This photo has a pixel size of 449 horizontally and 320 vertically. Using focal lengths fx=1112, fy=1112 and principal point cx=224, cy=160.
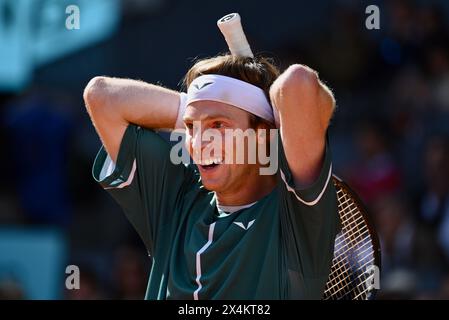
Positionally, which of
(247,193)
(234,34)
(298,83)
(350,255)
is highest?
(234,34)

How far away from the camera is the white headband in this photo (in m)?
3.63

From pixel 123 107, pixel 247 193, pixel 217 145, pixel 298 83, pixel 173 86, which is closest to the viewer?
pixel 298 83

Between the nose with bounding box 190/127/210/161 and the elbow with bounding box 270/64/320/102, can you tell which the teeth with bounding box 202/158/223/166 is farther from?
the elbow with bounding box 270/64/320/102

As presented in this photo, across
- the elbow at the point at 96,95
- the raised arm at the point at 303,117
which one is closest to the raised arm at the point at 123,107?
the elbow at the point at 96,95

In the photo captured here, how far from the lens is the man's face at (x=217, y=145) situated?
3.56m

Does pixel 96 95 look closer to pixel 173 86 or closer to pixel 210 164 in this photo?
pixel 210 164

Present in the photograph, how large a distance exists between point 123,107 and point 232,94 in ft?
1.36

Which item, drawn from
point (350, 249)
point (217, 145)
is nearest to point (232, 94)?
point (217, 145)

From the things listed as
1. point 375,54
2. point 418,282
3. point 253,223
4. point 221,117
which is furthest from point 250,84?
point 375,54

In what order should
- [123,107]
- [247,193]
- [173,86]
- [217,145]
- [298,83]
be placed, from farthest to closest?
[173,86], [123,107], [247,193], [217,145], [298,83]

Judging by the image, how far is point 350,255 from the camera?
3738mm

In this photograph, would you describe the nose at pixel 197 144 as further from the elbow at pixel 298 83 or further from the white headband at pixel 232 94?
Answer: the elbow at pixel 298 83

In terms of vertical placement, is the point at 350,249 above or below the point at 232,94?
below

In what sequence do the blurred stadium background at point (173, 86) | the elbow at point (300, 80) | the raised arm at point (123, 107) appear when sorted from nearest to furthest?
the elbow at point (300, 80) < the raised arm at point (123, 107) < the blurred stadium background at point (173, 86)
